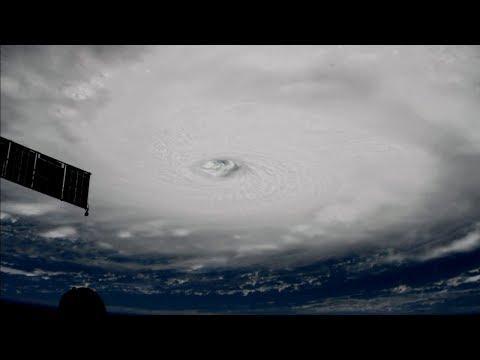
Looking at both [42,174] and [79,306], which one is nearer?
[79,306]

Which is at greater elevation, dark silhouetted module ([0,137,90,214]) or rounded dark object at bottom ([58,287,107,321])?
dark silhouetted module ([0,137,90,214])

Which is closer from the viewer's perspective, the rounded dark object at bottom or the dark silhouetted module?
the rounded dark object at bottom

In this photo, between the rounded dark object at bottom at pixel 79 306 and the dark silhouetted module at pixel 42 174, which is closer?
the rounded dark object at bottom at pixel 79 306

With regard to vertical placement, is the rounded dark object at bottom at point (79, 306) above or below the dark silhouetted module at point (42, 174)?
below

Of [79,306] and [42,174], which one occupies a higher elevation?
[42,174]
